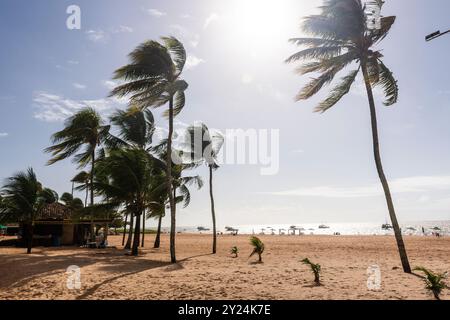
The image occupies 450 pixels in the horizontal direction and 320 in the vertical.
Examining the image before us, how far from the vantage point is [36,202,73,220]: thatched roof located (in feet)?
82.9

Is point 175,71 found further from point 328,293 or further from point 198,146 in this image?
point 328,293

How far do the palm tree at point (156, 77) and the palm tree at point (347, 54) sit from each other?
5718mm

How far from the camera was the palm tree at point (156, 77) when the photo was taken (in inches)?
584

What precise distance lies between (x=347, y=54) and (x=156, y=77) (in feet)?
28.3

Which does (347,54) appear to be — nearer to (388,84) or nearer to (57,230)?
(388,84)

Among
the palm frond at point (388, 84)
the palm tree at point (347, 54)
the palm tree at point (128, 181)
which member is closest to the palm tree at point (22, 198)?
the palm tree at point (128, 181)

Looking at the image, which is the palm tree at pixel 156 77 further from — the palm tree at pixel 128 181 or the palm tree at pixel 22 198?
the palm tree at pixel 22 198

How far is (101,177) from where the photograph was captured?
19.9 metres

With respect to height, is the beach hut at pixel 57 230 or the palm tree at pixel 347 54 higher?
the palm tree at pixel 347 54

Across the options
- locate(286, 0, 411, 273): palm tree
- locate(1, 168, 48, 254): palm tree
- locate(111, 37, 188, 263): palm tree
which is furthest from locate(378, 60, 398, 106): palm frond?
locate(1, 168, 48, 254): palm tree
